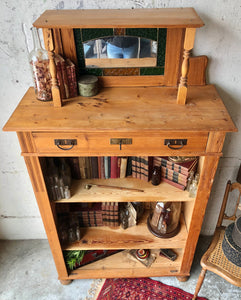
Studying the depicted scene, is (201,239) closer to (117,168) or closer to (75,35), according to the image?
(117,168)

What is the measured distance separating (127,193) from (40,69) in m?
0.91

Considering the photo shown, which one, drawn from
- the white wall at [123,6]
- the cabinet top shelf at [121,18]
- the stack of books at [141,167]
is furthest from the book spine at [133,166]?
the cabinet top shelf at [121,18]

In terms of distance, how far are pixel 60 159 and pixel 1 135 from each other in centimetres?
48

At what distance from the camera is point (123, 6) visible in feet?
4.92

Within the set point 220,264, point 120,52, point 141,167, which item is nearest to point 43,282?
point 141,167

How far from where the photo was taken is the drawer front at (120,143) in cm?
140

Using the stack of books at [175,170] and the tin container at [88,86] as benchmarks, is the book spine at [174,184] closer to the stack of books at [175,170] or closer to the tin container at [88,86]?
the stack of books at [175,170]

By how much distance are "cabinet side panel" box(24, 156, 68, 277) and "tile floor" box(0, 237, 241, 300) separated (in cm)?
17

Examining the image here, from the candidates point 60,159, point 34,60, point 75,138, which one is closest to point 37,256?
point 60,159

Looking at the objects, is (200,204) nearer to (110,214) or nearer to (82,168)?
(110,214)

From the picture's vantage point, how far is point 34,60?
1483 mm

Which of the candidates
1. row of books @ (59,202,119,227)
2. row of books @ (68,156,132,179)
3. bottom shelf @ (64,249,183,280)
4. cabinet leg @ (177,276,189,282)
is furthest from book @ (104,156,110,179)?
cabinet leg @ (177,276,189,282)

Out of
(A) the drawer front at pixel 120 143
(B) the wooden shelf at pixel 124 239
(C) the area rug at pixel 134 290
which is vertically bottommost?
(C) the area rug at pixel 134 290

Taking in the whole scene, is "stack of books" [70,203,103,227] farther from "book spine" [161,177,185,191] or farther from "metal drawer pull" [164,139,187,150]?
"metal drawer pull" [164,139,187,150]
